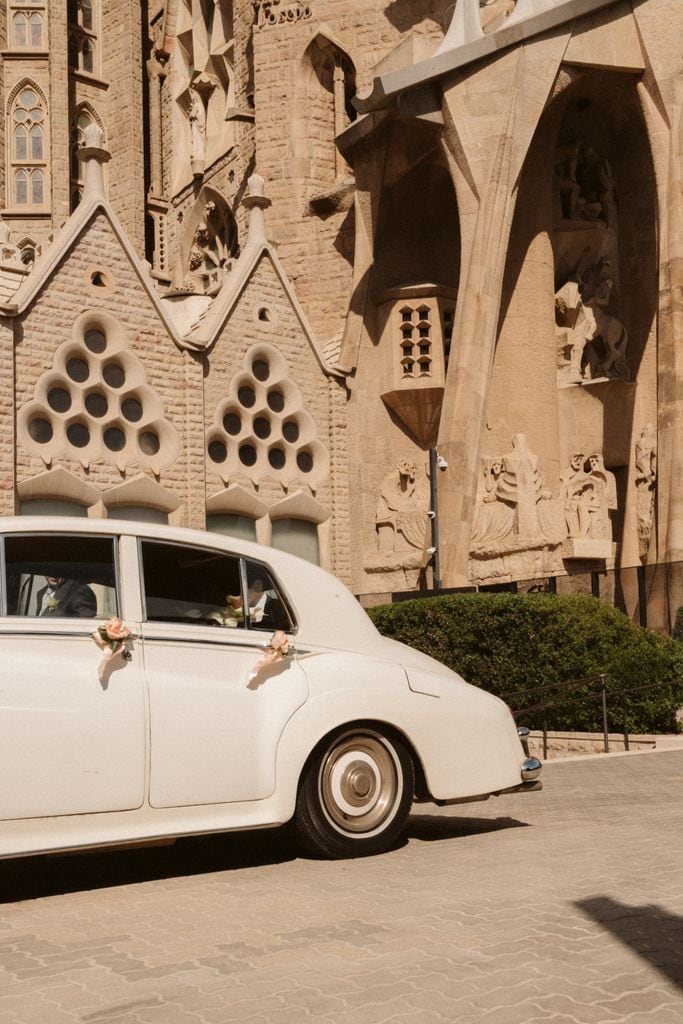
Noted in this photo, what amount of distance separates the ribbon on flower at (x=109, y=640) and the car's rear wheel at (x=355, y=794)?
113 centimetres

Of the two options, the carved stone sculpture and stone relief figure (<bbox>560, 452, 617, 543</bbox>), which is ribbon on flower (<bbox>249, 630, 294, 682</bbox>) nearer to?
the carved stone sculpture

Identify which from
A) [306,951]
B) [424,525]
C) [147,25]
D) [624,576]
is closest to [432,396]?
[424,525]

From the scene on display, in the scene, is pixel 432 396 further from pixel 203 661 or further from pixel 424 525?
pixel 203 661

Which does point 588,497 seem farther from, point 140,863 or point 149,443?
point 140,863

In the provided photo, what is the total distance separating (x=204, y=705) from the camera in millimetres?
5855

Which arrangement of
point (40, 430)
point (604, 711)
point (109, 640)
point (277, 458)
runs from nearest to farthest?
point (109, 640) → point (604, 711) → point (40, 430) → point (277, 458)

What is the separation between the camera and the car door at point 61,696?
541 cm

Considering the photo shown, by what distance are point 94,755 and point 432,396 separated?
2068 cm

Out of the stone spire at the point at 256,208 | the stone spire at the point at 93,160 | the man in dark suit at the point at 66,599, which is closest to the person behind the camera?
the man in dark suit at the point at 66,599

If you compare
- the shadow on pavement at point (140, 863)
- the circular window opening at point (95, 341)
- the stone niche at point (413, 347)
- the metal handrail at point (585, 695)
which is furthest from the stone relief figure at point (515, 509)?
the shadow on pavement at point (140, 863)

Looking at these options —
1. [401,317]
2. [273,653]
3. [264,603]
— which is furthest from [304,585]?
[401,317]

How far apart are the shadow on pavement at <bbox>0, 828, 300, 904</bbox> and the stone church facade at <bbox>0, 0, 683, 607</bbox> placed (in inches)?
556

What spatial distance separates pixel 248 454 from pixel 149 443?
2.22m

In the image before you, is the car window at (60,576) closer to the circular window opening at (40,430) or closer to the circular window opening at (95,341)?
the circular window opening at (40,430)
